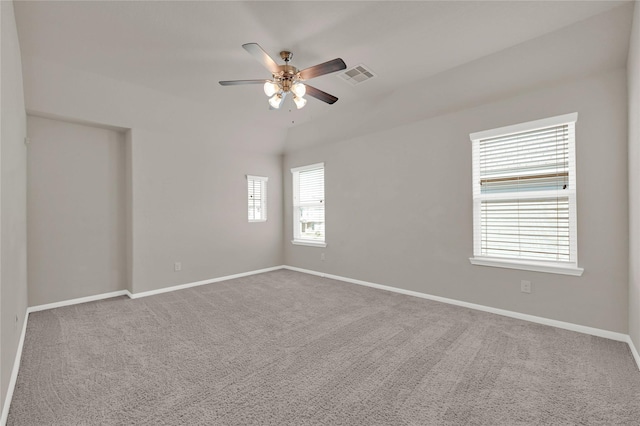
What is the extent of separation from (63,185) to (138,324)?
2.21 meters

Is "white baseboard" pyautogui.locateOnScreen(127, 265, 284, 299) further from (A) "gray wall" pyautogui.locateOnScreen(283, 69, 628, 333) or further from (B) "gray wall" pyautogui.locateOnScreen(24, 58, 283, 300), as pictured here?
(A) "gray wall" pyautogui.locateOnScreen(283, 69, 628, 333)

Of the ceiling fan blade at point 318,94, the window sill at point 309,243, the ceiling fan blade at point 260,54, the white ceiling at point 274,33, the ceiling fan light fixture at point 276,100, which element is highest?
the white ceiling at point 274,33

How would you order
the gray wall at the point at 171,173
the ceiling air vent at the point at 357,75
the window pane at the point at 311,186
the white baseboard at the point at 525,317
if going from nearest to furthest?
1. the white baseboard at the point at 525,317
2. the ceiling air vent at the point at 357,75
3. the gray wall at the point at 171,173
4. the window pane at the point at 311,186

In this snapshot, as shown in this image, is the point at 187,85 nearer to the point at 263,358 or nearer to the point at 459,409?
the point at 263,358

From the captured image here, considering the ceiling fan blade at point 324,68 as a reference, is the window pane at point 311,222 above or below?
below

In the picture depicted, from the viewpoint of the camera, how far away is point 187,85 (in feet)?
12.1

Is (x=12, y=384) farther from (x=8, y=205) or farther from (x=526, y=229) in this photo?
(x=526, y=229)

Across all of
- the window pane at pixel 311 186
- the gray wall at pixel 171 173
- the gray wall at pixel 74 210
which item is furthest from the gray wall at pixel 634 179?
the gray wall at pixel 74 210

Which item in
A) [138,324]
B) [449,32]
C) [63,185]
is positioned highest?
[449,32]

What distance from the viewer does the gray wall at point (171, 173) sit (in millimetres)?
3500

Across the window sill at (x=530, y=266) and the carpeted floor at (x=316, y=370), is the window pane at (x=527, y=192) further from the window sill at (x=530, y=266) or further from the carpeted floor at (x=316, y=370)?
the carpeted floor at (x=316, y=370)

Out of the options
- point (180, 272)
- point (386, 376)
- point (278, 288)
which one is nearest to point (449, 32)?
point (386, 376)

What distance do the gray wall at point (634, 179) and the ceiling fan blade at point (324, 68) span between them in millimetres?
2151

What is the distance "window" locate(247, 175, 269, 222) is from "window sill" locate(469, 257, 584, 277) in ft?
12.8
